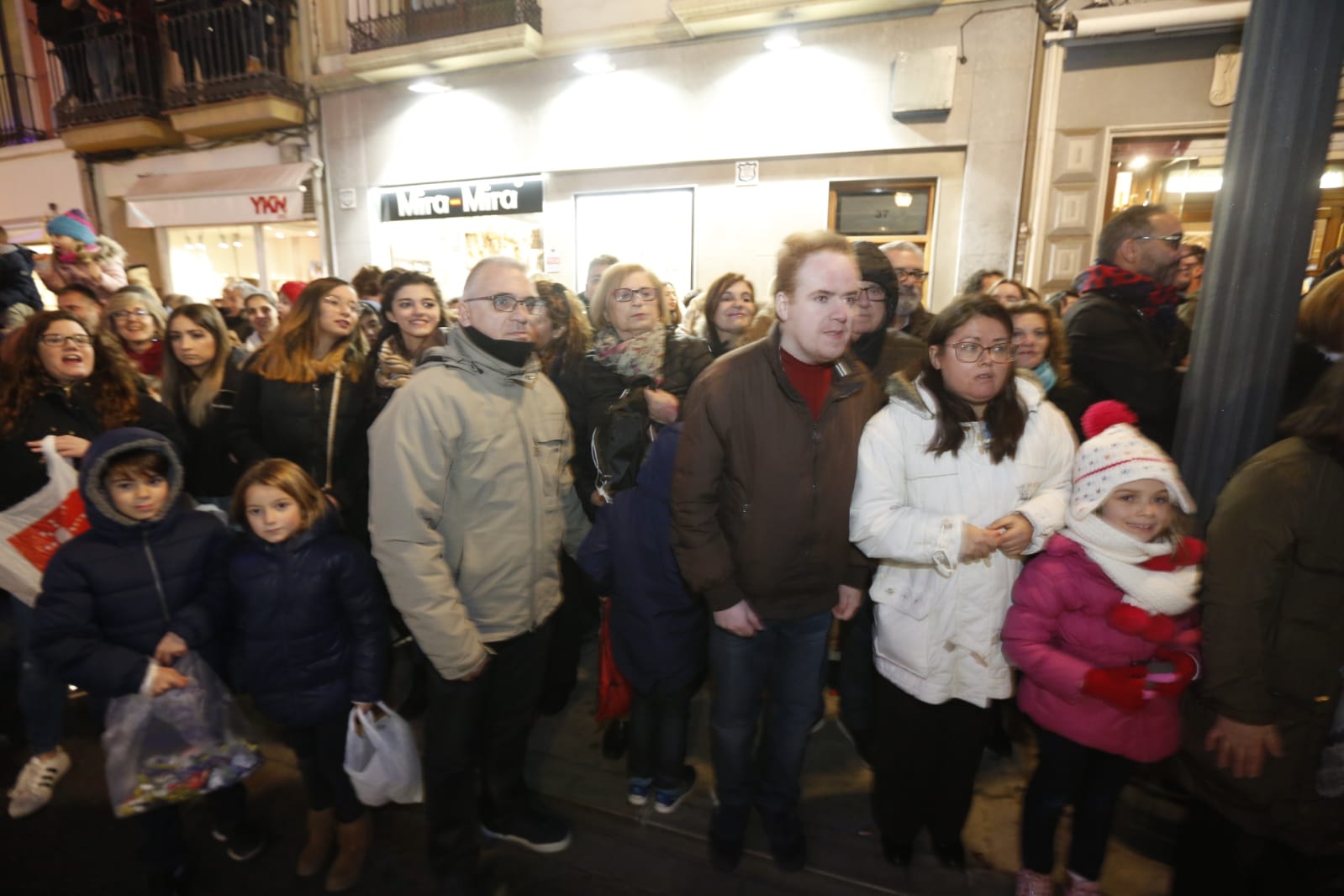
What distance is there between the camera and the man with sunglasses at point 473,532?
200 centimetres

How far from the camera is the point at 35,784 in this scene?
2840mm

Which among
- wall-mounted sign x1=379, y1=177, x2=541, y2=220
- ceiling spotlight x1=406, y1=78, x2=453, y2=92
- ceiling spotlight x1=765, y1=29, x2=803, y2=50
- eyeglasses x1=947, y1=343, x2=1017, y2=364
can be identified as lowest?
eyeglasses x1=947, y1=343, x2=1017, y2=364

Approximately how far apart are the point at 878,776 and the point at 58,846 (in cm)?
338

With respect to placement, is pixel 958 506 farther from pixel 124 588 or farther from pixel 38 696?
pixel 38 696

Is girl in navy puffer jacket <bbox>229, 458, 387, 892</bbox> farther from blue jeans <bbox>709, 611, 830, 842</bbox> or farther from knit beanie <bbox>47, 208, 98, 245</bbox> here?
knit beanie <bbox>47, 208, 98, 245</bbox>

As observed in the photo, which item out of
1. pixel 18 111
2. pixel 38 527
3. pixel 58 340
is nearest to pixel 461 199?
pixel 58 340

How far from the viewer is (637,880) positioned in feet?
7.79

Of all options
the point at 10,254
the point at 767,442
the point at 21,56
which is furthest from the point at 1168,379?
the point at 21,56

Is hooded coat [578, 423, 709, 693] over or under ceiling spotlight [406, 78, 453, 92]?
under

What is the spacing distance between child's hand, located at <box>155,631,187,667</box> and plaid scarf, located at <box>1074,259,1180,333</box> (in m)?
4.07

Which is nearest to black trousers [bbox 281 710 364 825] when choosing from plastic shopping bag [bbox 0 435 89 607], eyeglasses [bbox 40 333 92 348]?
plastic shopping bag [bbox 0 435 89 607]

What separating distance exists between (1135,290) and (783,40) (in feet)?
19.5

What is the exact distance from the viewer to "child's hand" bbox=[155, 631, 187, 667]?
2.23 metres

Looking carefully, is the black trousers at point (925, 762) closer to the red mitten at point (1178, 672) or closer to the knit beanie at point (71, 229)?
the red mitten at point (1178, 672)
